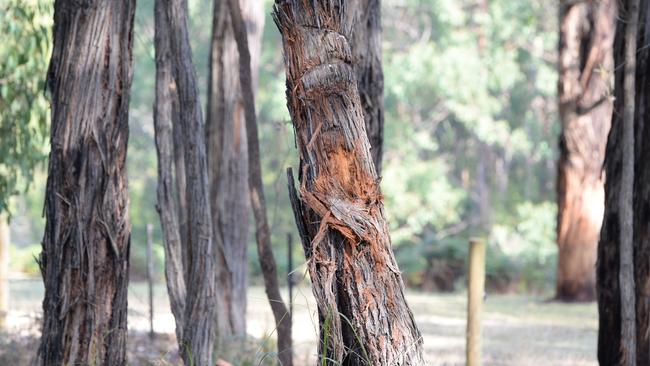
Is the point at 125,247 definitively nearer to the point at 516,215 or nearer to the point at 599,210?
the point at 599,210

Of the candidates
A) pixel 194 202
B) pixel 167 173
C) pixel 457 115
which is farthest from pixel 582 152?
pixel 457 115

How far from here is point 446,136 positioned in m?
40.4

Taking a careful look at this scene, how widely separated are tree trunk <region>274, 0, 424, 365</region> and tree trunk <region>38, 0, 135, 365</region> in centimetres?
213

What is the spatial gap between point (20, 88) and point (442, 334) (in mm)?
6645

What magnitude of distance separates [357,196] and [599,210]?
14.9m

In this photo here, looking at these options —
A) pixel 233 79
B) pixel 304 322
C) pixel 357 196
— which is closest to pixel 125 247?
pixel 357 196

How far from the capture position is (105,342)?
596 cm

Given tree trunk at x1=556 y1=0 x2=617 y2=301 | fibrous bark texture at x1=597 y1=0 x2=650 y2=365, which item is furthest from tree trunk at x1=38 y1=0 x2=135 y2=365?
tree trunk at x1=556 y1=0 x2=617 y2=301

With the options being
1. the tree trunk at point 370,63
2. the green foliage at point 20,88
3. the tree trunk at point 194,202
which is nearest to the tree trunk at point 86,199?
the tree trunk at point 194,202

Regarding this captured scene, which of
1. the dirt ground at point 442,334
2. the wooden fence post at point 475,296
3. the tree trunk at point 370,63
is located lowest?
the dirt ground at point 442,334

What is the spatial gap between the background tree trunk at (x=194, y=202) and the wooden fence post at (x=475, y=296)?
202 cm

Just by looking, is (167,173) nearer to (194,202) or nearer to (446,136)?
(194,202)

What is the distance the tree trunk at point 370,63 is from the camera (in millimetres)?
7102

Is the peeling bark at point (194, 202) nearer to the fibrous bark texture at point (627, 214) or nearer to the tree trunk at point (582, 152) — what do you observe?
the fibrous bark texture at point (627, 214)
